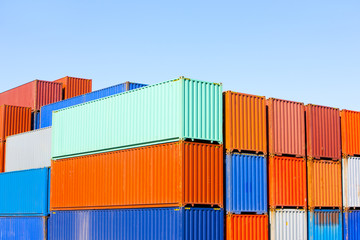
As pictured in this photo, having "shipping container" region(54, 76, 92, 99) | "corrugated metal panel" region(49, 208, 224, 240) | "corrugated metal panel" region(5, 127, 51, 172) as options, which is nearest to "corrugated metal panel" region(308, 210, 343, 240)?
"corrugated metal panel" region(49, 208, 224, 240)

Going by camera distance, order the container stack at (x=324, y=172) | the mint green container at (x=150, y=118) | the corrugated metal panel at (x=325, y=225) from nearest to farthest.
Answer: the mint green container at (x=150, y=118) → the corrugated metal panel at (x=325, y=225) → the container stack at (x=324, y=172)

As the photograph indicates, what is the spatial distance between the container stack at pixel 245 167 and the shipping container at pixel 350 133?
613 cm

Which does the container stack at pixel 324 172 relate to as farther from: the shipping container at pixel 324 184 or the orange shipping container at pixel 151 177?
the orange shipping container at pixel 151 177

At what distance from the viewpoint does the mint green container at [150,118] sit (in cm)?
2630

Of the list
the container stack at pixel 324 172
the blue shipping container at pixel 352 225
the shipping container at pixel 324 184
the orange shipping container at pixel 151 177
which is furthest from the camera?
the blue shipping container at pixel 352 225

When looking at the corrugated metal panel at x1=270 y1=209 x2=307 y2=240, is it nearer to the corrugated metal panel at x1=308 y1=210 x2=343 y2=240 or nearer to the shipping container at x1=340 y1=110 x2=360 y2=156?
the corrugated metal panel at x1=308 y1=210 x2=343 y2=240

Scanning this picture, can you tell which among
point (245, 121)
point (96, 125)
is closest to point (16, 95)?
point (96, 125)

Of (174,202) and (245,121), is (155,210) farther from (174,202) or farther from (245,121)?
(245,121)

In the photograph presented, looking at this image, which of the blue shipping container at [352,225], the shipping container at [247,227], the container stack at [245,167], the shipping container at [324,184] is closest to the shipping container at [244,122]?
the container stack at [245,167]

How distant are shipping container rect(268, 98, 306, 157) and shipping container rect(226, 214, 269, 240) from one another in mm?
3560

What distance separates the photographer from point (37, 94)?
4772 cm

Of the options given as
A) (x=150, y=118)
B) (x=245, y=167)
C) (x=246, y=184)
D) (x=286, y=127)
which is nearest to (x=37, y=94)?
(x=150, y=118)

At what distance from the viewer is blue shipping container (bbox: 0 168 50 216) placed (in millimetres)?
35219

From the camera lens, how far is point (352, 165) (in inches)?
1284
